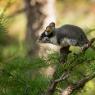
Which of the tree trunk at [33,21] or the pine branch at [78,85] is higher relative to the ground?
the pine branch at [78,85]

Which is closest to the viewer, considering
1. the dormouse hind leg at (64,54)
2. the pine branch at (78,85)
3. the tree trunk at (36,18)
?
the pine branch at (78,85)

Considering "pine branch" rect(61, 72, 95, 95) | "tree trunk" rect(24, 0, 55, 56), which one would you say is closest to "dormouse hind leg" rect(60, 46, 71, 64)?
"pine branch" rect(61, 72, 95, 95)

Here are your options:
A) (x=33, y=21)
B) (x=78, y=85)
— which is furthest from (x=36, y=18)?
(x=78, y=85)

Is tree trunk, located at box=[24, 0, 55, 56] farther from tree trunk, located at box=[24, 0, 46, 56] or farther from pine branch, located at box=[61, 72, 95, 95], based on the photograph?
pine branch, located at box=[61, 72, 95, 95]

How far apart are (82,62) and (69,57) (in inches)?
3.7

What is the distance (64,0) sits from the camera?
9.49 m

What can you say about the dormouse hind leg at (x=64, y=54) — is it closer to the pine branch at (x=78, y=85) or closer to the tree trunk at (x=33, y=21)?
the pine branch at (x=78, y=85)

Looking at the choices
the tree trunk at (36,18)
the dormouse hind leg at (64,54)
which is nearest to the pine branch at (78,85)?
the dormouse hind leg at (64,54)

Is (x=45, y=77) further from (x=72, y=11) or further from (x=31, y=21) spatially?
(x=72, y=11)

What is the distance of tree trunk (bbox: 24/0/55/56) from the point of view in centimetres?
394

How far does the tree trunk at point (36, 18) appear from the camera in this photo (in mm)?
3940

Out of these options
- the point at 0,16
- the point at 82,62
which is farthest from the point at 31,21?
the point at 82,62

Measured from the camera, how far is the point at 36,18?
409cm

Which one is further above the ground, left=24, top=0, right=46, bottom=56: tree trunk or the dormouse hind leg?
the dormouse hind leg
